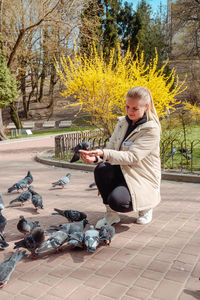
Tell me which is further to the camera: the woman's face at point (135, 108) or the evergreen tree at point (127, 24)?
the evergreen tree at point (127, 24)

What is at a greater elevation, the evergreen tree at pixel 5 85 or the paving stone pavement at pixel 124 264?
the evergreen tree at pixel 5 85

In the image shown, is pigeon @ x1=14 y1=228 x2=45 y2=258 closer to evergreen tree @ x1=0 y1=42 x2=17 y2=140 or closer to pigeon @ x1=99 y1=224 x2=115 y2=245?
pigeon @ x1=99 y1=224 x2=115 y2=245

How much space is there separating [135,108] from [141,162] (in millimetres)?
697

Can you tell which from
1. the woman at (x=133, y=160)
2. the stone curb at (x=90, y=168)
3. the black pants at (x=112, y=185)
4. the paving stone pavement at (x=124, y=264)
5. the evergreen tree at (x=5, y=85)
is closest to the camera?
the paving stone pavement at (x=124, y=264)

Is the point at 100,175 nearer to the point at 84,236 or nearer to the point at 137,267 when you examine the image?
the point at 84,236

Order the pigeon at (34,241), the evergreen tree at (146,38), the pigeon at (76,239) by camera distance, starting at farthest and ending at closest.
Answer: the evergreen tree at (146,38), the pigeon at (76,239), the pigeon at (34,241)

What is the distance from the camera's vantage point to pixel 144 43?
30.4 metres

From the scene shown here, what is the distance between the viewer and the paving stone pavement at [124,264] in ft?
8.16

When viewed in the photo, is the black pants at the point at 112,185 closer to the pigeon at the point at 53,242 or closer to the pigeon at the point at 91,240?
the pigeon at the point at 91,240

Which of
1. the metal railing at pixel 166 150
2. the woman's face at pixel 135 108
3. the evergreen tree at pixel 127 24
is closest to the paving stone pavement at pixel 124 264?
the woman's face at pixel 135 108

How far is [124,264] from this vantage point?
2.96 m

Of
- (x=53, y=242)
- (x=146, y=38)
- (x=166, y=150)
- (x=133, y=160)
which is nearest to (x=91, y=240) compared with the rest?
(x=53, y=242)

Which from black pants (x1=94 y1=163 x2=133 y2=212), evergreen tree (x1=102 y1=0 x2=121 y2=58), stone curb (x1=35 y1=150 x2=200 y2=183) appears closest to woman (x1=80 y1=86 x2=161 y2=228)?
black pants (x1=94 y1=163 x2=133 y2=212)

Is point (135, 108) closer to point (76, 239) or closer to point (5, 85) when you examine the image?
point (76, 239)
